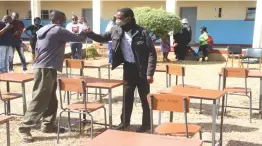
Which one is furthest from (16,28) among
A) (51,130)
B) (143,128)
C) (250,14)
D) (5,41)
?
(250,14)

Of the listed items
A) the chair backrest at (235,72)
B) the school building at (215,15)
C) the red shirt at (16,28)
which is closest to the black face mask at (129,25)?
the chair backrest at (235,72)

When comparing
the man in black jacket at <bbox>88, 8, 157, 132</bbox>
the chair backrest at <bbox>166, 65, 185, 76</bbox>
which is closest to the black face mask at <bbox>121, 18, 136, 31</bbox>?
the man in black jacket at <bbox>88, 8, 157, 132</bbox>

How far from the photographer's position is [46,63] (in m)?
4.61

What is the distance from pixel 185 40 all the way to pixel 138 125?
8769mm

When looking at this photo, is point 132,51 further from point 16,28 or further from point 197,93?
point 16,28

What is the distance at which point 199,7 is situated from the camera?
18.7 meters

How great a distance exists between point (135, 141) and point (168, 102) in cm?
96

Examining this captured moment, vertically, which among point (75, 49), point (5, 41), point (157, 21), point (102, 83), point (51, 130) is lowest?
point (51, 130)

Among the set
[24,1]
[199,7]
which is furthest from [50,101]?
[24,1]

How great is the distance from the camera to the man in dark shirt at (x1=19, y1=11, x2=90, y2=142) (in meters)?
4.61

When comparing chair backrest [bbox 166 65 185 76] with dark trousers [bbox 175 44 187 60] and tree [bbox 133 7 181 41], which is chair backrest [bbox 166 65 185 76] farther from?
dark trousers [bbox 175 44 187 60]

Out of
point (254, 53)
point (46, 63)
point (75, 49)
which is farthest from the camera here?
point (254, 53)

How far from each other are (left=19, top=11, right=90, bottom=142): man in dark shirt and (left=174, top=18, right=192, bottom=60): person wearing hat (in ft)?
30.9

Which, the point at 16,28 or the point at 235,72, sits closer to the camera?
the point at 235,72
